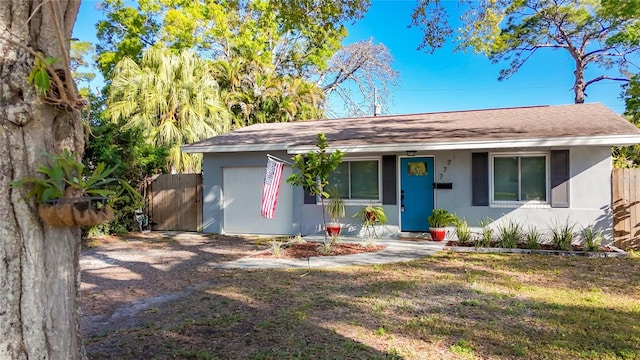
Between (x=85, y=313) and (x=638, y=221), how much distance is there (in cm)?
1050

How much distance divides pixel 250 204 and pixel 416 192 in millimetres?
4822

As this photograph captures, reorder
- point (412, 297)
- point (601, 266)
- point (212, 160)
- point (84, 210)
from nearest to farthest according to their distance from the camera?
point (84, 210) < point (412, 297) < point (601, 266) < point (212, 160)

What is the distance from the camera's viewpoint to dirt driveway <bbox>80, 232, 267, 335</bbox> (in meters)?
5.32

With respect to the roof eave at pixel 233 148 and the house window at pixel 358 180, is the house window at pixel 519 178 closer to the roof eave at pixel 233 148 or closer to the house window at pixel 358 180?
the house window at pixel 358 180

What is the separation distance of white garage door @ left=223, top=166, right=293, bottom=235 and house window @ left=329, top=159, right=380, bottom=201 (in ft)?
4.89

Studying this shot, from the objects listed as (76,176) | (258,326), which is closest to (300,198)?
(258,326)

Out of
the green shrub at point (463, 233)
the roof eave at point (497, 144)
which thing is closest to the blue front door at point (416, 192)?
the green shrub at point (463, 233)

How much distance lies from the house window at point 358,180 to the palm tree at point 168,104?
6847 mm

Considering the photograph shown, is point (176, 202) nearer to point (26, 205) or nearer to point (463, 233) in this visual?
point (463, 233)

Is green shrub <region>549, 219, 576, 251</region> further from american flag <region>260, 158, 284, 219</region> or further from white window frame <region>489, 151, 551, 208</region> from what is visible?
american flag <region>260, 158, 284, 219</region>

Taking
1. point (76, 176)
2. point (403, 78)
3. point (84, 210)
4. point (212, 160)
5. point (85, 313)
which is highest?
point (403, 78)

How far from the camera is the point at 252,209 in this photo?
38.7 feet

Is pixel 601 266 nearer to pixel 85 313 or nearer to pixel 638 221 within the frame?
pixel 638 221

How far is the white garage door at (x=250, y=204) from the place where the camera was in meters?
11.5
